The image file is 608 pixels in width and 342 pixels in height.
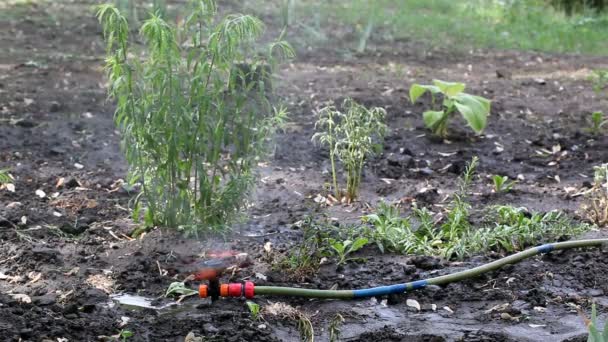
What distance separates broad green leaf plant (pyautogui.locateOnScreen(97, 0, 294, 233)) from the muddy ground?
Result: 216 mm

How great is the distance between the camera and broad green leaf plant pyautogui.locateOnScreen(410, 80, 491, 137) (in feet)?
17.4

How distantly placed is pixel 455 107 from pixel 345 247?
2020 mm

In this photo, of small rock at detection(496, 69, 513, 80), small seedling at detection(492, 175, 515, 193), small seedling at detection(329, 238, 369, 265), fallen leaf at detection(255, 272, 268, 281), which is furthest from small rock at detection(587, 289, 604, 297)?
small rock at detection(496, 69, 513, 80)

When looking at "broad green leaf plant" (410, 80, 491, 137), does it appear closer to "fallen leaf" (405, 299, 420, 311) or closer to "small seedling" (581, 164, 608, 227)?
"small seedling" (581, 164, 608, 227)

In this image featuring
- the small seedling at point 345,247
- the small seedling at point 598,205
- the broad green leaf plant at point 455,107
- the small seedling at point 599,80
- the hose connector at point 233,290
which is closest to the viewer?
the hose connector at point 233,290

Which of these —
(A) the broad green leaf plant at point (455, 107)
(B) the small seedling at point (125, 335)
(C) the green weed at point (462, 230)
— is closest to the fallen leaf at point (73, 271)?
(B) the small seedling at point (125, 335)

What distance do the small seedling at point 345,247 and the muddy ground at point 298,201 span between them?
59 mm

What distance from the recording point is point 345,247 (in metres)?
3.75

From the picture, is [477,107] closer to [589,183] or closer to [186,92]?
[589,183]

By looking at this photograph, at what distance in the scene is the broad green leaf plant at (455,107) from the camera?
17.4 ft

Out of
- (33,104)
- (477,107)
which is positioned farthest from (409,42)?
(33,104)

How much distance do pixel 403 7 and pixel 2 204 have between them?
7591 millimetres

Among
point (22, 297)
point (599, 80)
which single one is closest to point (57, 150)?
point (22, 297)

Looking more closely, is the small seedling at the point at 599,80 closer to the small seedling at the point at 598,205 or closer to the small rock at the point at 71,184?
the small seedling at the point at 598,205
